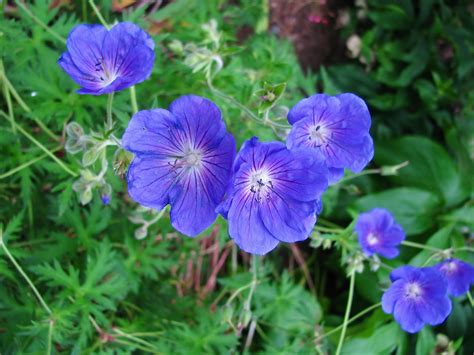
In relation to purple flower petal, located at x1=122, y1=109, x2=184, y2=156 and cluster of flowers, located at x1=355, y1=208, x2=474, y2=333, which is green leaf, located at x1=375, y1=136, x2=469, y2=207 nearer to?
cluster of flowers, located at x1=355, y1=208, x2=474, y2=333

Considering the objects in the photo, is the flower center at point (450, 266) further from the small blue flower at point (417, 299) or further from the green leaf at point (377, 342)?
the green leaf at point (377, 342)

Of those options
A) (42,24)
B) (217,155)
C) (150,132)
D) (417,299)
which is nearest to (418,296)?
(417,299)

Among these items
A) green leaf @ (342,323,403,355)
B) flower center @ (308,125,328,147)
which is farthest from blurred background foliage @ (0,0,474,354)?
flower center @ (308,125,328,147)

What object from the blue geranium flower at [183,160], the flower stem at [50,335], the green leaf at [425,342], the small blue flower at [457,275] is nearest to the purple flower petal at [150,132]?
the blue geranium flower at [183,160]

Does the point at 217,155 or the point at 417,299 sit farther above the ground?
the point at 217,155

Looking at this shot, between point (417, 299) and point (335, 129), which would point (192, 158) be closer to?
point (335, 129)

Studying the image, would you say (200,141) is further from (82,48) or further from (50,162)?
(50,162)
